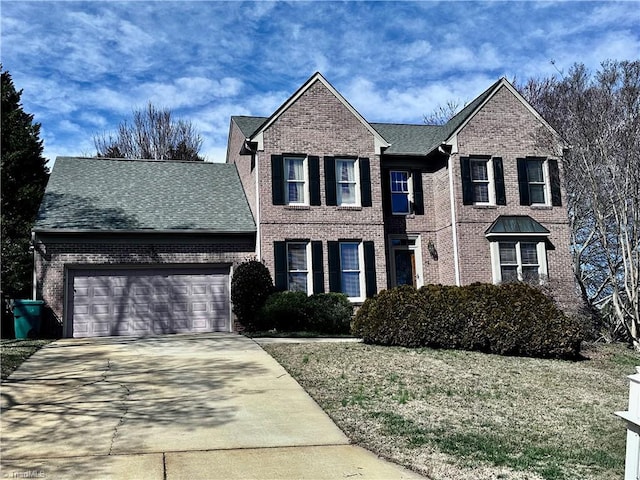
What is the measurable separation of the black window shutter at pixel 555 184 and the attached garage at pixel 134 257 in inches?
409

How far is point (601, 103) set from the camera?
54.3ft

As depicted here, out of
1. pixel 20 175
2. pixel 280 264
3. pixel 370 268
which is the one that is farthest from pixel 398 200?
pixel 20 175

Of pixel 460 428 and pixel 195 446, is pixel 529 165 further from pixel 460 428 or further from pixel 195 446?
pixel 195 446

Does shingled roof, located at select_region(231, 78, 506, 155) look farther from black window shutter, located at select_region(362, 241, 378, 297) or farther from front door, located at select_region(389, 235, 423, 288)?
black window shutter, located at select_region(362, 241, 378, 297)

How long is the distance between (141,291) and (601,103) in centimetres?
1466

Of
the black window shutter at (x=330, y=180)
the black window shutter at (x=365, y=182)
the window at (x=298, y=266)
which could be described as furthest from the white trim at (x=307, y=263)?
the black window shutter at (x=365, y=182)

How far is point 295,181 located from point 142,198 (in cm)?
530

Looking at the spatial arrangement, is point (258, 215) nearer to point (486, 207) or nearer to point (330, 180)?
point (330, 180)

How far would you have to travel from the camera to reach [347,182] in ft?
65.1

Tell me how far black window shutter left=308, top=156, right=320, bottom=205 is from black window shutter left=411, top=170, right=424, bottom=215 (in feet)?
12.6

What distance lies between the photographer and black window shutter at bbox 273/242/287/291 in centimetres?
1848

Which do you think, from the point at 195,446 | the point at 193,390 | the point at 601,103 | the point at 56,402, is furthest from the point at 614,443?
the point at 601,103

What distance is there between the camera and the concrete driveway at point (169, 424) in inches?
233

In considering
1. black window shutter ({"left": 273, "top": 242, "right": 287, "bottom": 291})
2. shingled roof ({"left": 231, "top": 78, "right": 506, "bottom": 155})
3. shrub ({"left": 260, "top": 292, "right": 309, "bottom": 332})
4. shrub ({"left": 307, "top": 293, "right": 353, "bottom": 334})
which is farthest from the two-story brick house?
shrub ({"left": 260, "top": 292, "right": 309, "bottom": 332})
